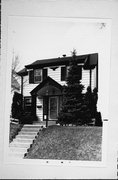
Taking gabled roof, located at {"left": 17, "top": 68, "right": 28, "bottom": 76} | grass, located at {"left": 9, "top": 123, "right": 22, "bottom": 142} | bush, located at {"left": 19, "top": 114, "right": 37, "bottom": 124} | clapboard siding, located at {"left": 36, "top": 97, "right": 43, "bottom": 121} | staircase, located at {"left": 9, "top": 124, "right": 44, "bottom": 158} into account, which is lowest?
staircase, located at {"left": 9, "top": 124, "right": 44, "bottom": 158}

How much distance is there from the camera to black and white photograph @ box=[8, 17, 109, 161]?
4.38m

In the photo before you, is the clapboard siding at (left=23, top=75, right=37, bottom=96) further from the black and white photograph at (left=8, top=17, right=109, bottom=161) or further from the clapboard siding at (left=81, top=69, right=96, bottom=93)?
the clapboard siding at (left=81, top=69, right=96, bottom=93)

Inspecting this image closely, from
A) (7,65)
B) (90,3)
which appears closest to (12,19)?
(7,65)

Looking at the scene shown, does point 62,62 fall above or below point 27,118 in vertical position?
above

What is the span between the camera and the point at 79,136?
440cm

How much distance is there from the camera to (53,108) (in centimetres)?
443

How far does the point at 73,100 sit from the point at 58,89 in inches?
10.5

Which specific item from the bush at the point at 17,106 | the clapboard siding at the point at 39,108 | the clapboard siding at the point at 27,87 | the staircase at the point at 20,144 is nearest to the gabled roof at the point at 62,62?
the clapboard siding at the point at 27,87

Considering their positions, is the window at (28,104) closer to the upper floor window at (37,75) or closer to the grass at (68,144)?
the upper floor window at (37,75)

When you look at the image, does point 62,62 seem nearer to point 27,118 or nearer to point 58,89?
point 58,89

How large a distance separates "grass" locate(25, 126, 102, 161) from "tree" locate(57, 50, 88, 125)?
143 mm

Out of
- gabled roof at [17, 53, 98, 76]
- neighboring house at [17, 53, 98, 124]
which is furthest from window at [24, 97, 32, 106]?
gabled roof at [17, 53, 98, 76]

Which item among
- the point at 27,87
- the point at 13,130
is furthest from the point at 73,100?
the point at 13,130

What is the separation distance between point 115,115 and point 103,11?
1476 millimetres
